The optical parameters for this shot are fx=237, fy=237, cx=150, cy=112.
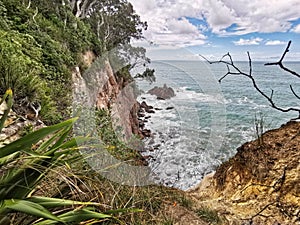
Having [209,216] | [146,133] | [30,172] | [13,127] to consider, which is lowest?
[146,133]

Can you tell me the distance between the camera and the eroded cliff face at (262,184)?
2258 millimetres

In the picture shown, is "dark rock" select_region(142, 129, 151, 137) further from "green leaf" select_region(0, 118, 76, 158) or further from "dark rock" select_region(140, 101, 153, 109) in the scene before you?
"green leaf" select_region(0, 118, 76, 158)

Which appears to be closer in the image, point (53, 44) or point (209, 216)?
point (209, 216)

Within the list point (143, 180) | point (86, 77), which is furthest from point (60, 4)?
point (143, 180)

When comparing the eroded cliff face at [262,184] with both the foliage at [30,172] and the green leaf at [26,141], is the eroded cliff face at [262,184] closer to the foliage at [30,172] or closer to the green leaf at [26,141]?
the foliage at [30,172]

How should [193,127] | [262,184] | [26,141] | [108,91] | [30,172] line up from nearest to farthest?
[26,141], [30,172], [262,184], [108,91], [193,127]

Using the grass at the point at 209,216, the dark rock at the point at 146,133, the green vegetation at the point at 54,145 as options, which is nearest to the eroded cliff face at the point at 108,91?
the green vegetation at the point at 54,145

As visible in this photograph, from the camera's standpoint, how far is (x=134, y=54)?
40.5ft

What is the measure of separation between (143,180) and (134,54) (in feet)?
33.6

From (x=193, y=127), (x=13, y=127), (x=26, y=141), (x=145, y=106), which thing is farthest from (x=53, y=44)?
(x=193, y=127)

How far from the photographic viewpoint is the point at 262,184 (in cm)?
265

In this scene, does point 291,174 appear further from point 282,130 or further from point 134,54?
point 134,54

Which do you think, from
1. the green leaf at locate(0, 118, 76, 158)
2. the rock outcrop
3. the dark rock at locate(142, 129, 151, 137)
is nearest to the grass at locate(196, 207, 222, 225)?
the green leaf at locate(0, 118, 76, 158)

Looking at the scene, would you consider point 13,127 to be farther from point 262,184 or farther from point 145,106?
point 145,106
